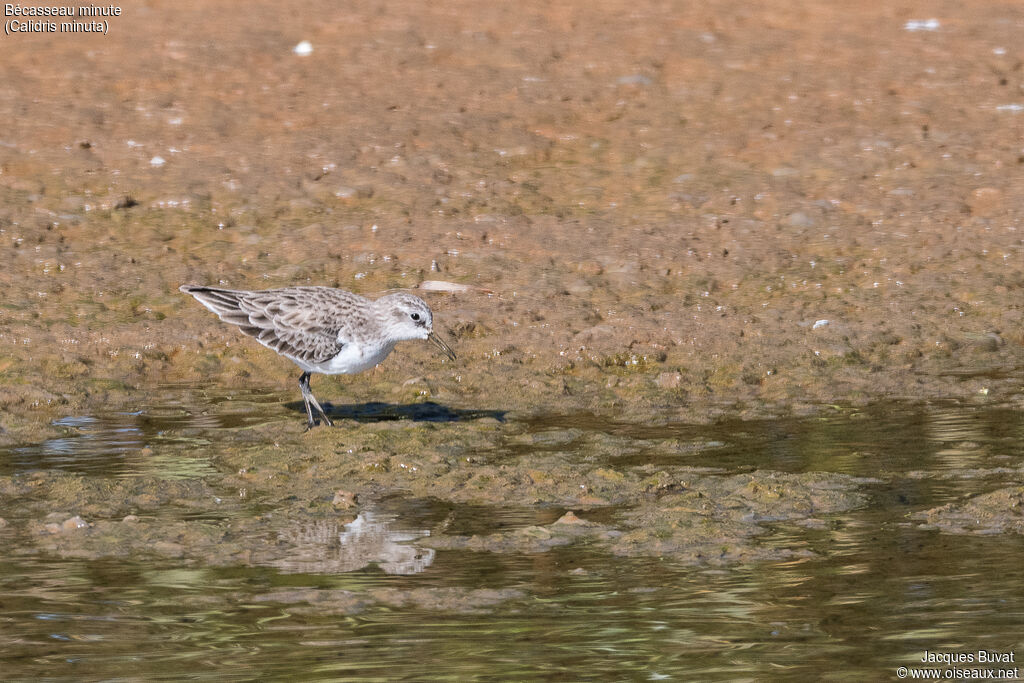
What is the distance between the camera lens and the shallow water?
528 centimetres

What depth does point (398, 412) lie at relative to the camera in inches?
388

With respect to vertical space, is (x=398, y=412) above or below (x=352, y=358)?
below

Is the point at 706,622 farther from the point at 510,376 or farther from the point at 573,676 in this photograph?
the point at 510,376

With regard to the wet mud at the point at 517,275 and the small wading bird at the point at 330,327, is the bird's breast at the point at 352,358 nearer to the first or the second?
the small wading bird at the point at 330,327

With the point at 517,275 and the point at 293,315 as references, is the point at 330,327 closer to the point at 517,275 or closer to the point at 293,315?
the point at 293,315

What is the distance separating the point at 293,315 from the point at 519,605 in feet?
13.8

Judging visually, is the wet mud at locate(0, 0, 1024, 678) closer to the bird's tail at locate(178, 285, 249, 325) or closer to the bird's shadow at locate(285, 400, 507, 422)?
the bird's shadow at locate(285, 400, 507, 422)

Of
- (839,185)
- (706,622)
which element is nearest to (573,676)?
(706,622)

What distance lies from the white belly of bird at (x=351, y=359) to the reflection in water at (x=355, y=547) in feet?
6.84

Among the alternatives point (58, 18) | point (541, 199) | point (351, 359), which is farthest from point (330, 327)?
point (58, 18)

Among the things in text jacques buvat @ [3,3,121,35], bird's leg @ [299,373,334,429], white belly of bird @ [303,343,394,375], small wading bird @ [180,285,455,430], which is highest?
text jacques buvat @ [3,3,121,35]

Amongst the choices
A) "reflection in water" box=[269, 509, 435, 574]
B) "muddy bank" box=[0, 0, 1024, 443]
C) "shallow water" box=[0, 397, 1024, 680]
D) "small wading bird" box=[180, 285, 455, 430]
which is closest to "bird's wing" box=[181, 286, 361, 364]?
"small wading bird" box=[180, 285, 455, 430]

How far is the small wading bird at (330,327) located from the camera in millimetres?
9383

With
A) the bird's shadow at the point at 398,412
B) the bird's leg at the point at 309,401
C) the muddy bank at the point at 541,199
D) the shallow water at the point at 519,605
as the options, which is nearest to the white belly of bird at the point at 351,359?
the bird's leg at the point at 309,401
